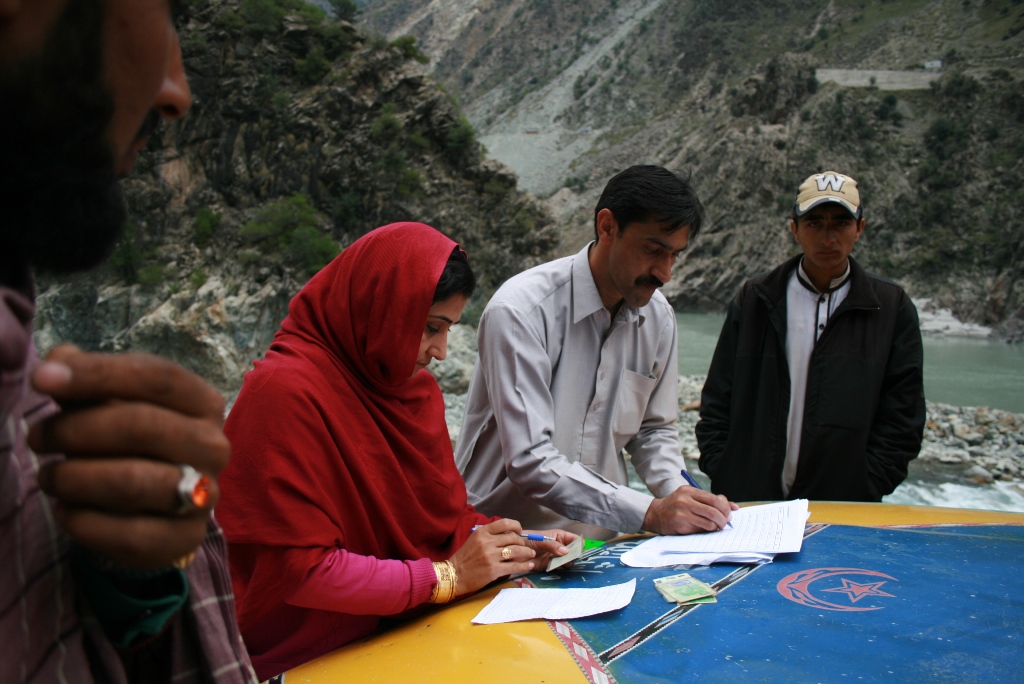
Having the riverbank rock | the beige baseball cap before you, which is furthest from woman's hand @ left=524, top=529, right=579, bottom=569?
the riverbank rock

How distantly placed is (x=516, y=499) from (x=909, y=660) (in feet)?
3.62

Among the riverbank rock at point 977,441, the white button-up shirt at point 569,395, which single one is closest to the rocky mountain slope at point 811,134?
the riverbank rock at point 977,441

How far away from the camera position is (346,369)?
57.2 inches

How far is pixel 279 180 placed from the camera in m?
17.6

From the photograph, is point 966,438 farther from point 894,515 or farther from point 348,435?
point 348,435

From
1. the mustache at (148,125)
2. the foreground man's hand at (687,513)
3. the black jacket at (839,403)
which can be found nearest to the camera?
the mustache at (148,125)

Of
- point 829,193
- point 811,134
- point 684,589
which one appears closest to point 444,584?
point 684,589

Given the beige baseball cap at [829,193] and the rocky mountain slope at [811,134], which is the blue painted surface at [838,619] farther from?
the rocky mountain slope at [811,134]

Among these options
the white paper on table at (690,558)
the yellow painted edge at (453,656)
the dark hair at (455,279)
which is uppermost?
the dark hair at (455,279)

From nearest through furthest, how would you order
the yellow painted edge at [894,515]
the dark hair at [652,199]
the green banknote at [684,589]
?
1. the green banknote at [684,589]
2. the yellow painted edge at [894,515]
3. the dark hair at [652,199]

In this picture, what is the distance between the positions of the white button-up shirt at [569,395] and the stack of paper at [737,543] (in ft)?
0.55

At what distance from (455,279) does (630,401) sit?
2.44ft

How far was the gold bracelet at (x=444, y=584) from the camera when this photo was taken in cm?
136

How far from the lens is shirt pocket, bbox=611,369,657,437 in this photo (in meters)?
2.04
